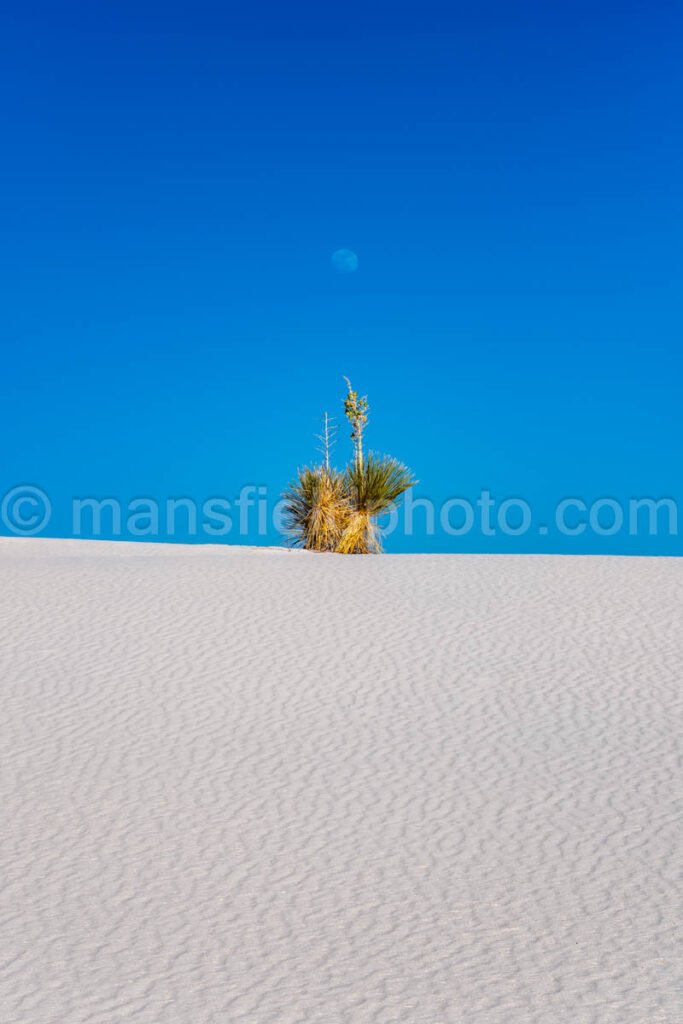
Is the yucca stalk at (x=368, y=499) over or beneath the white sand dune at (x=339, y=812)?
over

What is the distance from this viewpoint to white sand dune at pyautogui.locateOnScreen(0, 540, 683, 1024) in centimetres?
313

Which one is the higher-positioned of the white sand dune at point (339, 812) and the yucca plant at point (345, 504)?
the yucca plant at point (345, 504)

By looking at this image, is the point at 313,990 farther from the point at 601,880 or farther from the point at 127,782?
the point at 127,782

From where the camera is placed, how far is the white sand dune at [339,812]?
10.3ft

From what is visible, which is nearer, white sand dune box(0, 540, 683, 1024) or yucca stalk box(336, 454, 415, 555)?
white sand dune box(0, 540, 683, 1024)

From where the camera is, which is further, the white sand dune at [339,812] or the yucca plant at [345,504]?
the yucca plant at [345,504]

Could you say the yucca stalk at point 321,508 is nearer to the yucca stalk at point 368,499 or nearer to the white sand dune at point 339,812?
the yucca stalk at point 368,499

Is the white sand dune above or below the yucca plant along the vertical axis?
below

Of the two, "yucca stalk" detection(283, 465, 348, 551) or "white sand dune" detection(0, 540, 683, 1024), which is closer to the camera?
"white sand dune" detection(0, 540, 683, 1024)

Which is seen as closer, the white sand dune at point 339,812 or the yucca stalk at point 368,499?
the white sand dune at point 339,812

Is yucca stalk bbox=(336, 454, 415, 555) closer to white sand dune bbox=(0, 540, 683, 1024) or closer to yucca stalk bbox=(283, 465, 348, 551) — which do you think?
yucca stalk bbox=(283, 465, 348, 551)

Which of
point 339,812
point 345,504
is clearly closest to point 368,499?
point 345,504

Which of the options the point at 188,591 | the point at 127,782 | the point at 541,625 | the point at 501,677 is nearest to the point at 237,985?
the point at 127,782

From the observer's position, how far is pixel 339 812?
448cm
